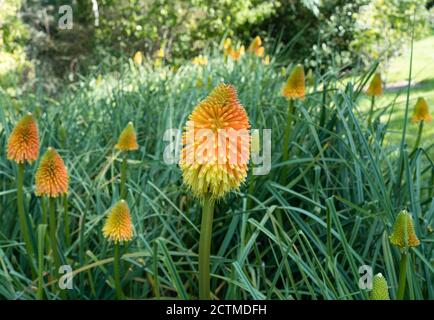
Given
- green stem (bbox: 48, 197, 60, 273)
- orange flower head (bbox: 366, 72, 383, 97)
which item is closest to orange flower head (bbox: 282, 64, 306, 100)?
orange flower head (bbox: 366, 72, 383, 97)

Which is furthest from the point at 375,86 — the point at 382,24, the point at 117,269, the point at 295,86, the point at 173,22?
the point at 173,22

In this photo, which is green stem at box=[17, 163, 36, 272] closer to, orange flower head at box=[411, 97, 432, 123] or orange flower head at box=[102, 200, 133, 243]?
orange flower head at box=[102, 200, 133, 243]

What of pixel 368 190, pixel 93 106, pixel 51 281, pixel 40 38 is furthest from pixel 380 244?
pixel 40 38

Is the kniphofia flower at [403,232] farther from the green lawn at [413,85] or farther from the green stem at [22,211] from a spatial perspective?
the green lawn at [413,85]

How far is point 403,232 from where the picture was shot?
1.41 m

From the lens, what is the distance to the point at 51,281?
1.94 meters

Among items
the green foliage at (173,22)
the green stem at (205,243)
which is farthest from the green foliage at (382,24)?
the green stem at (205,243)

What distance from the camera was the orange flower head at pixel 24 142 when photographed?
6.00 feet

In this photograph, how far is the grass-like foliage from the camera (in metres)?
1.74

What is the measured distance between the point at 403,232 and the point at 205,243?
47 cm

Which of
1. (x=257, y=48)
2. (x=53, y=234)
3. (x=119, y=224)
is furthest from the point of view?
(x=257, y=48)

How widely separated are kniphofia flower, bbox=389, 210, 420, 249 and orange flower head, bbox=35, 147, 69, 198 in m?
0.91

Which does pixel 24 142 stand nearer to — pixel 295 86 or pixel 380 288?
pixel 295 86
